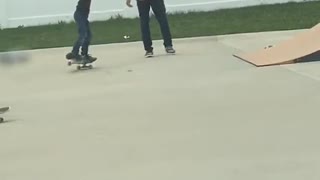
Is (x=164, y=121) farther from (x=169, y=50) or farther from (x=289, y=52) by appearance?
(x=169, y=50)

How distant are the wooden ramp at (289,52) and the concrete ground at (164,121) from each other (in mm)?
231

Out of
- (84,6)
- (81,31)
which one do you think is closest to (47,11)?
(84,6)

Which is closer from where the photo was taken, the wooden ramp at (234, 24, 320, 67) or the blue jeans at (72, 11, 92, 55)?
the wooden ramp at (234, 24, 320, 67)

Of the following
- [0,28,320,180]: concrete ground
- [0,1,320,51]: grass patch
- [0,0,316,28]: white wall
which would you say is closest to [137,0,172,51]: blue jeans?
[0,28,320,180]: concrete ground

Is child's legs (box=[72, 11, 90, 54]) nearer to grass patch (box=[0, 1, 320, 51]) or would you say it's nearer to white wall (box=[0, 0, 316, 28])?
grass patch (box=[0, 1, 320, 51])

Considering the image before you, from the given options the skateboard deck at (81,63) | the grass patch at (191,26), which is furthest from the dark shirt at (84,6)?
the grass patch at (191,26)

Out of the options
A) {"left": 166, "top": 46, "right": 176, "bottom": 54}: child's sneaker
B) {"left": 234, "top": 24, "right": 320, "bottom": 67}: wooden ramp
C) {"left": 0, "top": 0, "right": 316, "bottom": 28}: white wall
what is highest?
{"left": 234, "top": 24, "right": 320, "bottom": 67}: wooden ramp

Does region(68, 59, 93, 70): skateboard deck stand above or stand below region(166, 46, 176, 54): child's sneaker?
above

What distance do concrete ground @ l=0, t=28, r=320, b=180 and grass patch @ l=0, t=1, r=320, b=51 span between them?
3836mm

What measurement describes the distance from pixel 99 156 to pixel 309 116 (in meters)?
2.25

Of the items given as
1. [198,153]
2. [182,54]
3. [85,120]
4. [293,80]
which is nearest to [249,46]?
[182,54]

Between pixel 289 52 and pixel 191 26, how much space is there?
267 inches

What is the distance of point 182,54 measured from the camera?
1373 centimetres

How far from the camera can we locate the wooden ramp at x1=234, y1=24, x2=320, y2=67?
11.4 meters
